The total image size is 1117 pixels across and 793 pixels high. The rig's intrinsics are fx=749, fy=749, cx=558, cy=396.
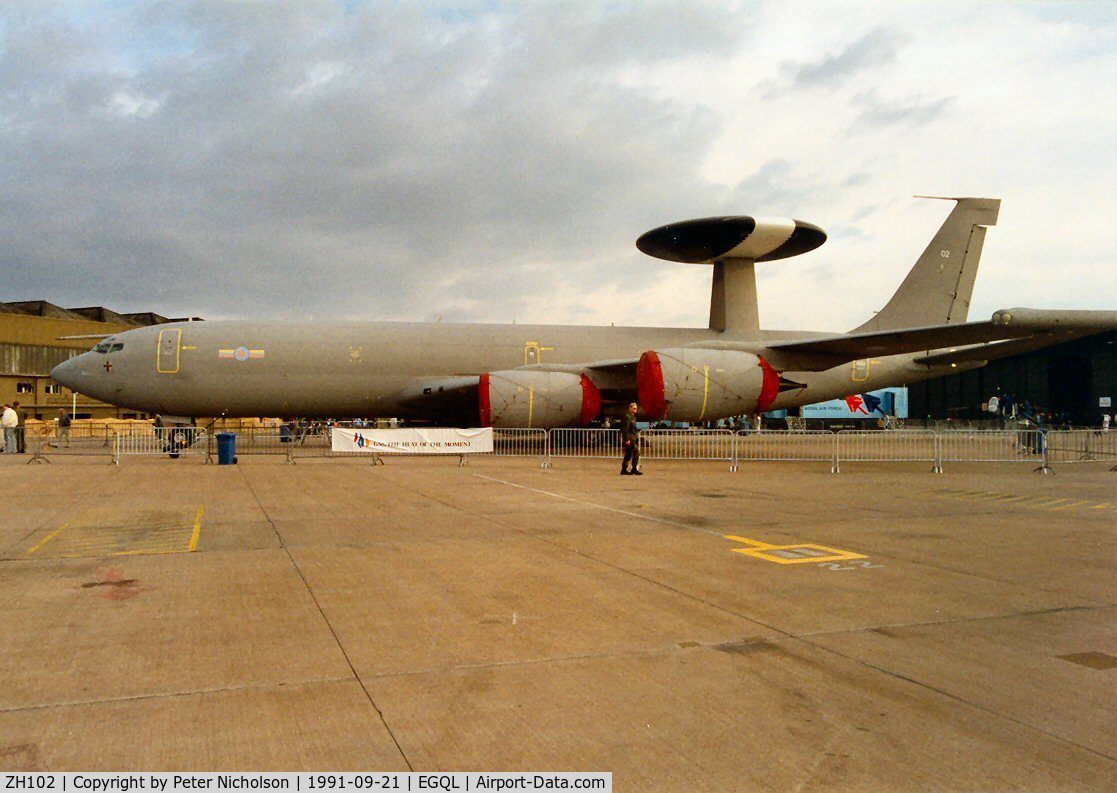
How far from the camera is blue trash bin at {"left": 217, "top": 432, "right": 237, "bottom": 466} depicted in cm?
1908

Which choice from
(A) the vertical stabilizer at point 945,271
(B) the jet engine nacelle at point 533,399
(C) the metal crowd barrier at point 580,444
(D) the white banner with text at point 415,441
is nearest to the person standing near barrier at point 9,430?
(D) the white banner with text at point 415,441

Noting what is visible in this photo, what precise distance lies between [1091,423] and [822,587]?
61491mm

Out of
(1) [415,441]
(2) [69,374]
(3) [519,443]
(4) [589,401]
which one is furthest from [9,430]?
(4) [589,401]

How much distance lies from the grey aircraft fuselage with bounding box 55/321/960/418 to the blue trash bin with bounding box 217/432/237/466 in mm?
4413

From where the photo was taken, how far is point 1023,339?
21359mm

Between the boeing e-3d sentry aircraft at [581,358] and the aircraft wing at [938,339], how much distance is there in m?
0.08

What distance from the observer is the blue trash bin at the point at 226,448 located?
1908 centimetres

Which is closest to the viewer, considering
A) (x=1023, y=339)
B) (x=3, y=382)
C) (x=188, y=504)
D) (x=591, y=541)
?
(x=591, y=541)

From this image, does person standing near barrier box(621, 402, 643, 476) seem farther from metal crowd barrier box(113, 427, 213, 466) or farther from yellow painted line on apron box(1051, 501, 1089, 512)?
metal crowd barrier box(113, 427, 213, 466)

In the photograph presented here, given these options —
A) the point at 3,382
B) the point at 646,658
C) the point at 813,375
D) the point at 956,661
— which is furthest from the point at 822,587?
the point at 3,382

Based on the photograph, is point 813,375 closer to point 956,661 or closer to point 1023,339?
point 1023,339

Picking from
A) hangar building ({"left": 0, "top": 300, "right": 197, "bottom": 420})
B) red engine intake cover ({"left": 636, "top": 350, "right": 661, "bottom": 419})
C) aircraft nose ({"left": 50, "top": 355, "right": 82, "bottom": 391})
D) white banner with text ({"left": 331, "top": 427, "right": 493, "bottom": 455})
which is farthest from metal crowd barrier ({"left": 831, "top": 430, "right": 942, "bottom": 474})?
hangar building ({"left": 0, "top": 300, "right": 197, "bottom": 420})

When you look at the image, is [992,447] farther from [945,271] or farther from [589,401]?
[589,401]

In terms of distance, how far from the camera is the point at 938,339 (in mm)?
21188
